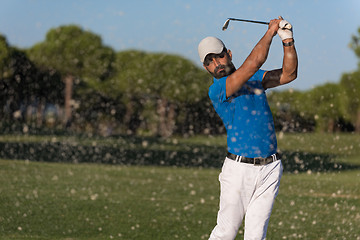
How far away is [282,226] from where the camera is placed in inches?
372

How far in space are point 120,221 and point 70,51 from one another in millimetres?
38502

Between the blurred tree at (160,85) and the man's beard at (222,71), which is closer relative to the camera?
the man's beard at (222,71)

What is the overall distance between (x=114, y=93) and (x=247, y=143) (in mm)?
56448

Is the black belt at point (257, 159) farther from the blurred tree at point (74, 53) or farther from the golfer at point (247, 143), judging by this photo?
the blurred tree at point (74, 53)

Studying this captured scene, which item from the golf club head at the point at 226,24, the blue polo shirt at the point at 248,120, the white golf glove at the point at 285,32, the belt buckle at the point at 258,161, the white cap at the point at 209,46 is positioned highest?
the golf club head at the point at 226,24

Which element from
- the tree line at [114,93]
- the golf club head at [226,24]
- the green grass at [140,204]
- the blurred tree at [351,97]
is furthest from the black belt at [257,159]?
the blurred tree at [351,97]

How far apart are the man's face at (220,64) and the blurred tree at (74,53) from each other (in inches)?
1667

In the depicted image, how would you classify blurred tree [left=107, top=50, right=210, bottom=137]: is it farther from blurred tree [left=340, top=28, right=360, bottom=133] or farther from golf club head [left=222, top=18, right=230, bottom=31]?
golf club head [left=222, top=18, right=230, bottom=31]

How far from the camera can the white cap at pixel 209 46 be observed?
4797 mm

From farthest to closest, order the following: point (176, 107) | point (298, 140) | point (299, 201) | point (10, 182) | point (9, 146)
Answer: point (176, 107) → point (298, 140) → point (9, 146) → point (10, 182) → point (299, 201)

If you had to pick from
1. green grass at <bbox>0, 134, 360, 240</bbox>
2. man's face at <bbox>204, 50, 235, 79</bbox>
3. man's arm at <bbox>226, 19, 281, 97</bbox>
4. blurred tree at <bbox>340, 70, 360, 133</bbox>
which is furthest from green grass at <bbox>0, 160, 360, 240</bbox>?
blurred tree at <bbox>340, 70, 360, 133</bbox>

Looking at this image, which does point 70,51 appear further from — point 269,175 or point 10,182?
point 269,175

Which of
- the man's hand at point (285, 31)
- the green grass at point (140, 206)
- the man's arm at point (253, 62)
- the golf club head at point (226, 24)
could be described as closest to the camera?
the man's arm at point (253, 62)

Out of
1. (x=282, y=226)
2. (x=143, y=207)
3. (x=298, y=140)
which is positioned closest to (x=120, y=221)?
(x=143, y=207)
